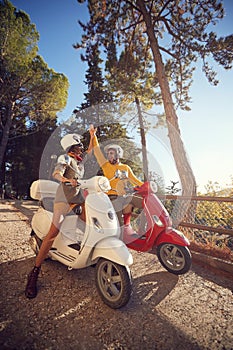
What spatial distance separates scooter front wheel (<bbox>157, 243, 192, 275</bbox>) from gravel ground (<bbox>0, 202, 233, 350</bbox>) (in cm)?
12

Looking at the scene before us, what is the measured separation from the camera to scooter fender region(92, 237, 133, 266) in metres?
1.60

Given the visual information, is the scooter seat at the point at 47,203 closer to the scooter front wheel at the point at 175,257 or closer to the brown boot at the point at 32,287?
the brown boot at the point at 32,287

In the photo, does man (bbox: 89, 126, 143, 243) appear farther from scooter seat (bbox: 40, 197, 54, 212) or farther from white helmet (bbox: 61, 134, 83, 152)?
scooter seat (bbox: 40, 197, 54, 212)

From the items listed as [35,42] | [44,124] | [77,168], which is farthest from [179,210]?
[35,42]

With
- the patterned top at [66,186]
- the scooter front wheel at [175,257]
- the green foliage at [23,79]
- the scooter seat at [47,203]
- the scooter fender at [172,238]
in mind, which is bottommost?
the scooter front wheel at [175,257]

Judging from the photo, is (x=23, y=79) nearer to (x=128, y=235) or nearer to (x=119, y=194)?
(x=119, y=194)

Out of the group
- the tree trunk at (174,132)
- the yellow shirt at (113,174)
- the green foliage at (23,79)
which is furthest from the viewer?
the green foliage at (23,79)

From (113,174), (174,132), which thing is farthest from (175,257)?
(174,132)

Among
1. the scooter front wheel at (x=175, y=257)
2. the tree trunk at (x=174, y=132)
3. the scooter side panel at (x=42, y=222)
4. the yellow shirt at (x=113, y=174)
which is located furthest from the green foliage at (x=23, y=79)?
the scooter front wheel at (x=175, y=257)

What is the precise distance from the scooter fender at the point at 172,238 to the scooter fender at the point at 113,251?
89 cm

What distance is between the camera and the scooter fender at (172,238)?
2305 mm

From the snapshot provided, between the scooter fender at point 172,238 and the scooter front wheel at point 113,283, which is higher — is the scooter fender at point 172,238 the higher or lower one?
the higher one

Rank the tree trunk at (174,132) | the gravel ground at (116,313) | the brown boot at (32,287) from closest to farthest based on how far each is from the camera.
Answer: the gravel ground at (116,313) → the brown boot at (32,287) → the tree trunk at (174,132)

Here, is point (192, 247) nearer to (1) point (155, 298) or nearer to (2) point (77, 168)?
(1) point (155, 298)
